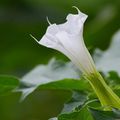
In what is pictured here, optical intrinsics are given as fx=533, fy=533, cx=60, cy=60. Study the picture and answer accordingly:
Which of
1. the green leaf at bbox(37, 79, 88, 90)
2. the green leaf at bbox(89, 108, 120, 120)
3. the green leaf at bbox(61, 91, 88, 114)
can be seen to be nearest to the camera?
the green leaf at bbox(89, 108, 120, 120)

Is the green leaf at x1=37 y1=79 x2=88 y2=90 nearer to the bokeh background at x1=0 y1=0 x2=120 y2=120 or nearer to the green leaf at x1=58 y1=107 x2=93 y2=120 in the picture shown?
the green leaf at x1=58 y1=107 x2=93 y2=120

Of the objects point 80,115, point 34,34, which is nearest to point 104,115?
point 80,115

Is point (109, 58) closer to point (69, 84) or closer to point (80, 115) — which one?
point (69, 84)

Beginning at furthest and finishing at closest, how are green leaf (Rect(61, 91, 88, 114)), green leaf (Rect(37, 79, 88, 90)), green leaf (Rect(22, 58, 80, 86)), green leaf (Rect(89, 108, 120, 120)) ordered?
1. green leaf (Rect(22, 58, 80, 86))
2. green leaf (Rect(37, 79, 88, 90))
3. green leaf (Rect(61, 91, 88, 114))
4. green leaf (Rect(89, 108, 120, 120))

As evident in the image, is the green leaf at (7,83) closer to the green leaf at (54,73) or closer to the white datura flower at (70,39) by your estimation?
the green leaf at (54,73)

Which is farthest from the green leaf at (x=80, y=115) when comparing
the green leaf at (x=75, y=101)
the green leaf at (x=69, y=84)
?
the green leaf at (x=69, y=84)

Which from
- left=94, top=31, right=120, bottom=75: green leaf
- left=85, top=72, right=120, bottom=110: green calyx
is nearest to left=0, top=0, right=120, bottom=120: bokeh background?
left=94, top=31, right=120, bottom=75: green leaf

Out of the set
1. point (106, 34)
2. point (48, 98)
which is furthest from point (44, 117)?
point (106, 34)

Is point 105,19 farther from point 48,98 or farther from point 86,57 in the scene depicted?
point 86,57
